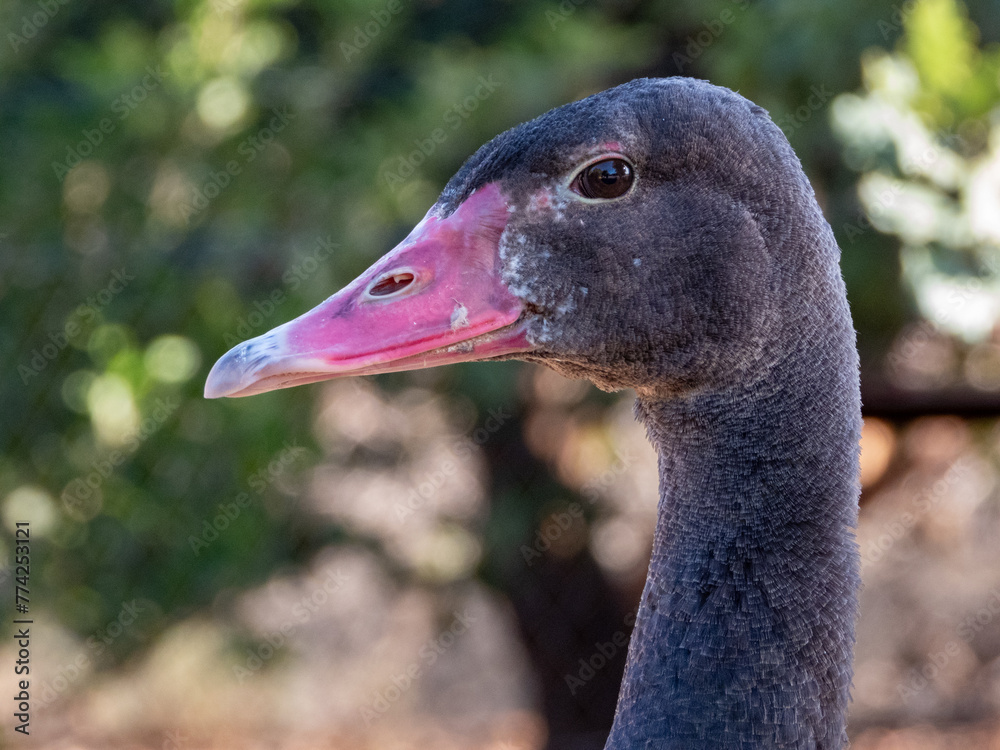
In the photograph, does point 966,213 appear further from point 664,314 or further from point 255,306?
point 255,306

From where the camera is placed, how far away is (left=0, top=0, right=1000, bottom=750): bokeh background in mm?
3766

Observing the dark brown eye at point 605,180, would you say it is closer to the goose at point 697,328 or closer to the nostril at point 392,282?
the goose at point 697,328

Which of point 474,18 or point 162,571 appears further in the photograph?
point 162,571

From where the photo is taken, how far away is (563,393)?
4.91 metres

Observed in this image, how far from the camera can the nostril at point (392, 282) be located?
6.88ft

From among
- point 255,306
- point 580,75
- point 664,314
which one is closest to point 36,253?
point 255,306

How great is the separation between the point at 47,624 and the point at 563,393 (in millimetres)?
2672

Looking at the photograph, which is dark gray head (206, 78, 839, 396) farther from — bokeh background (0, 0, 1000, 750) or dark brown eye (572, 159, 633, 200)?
bokeh background (0, 0, 1000, 750)

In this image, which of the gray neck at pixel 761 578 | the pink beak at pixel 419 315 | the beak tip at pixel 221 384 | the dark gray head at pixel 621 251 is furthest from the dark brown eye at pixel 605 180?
the beak tip at pixel 221 384

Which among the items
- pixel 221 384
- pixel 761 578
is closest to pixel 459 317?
pixel 221 384

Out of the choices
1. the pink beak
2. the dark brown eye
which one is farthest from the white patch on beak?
the dark brown eye

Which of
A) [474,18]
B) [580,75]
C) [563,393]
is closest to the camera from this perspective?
[580,75]

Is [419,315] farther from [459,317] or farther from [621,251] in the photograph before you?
[621,251]

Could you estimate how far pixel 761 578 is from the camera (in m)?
2.05
